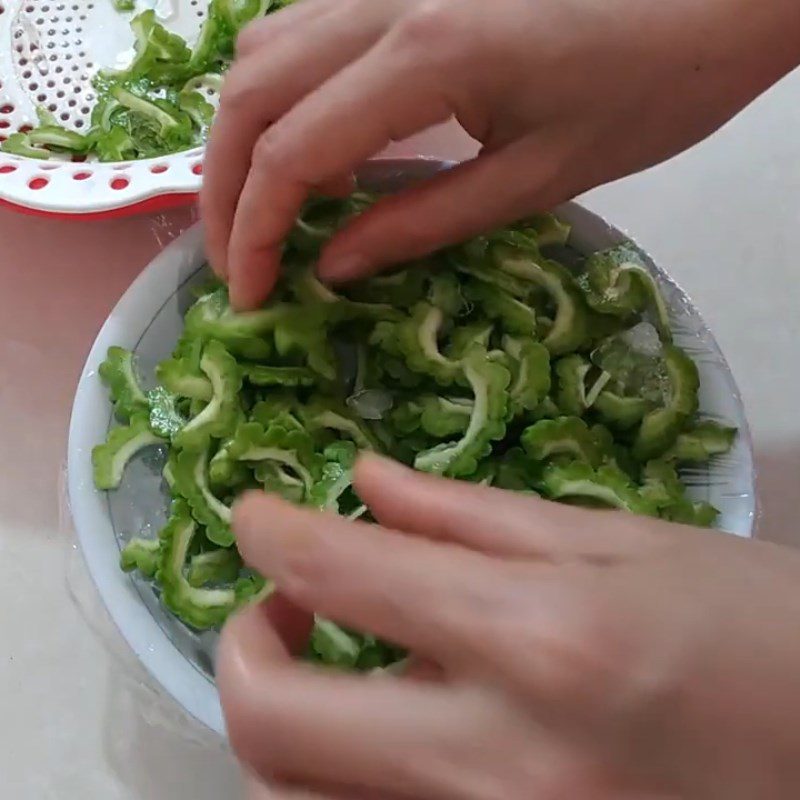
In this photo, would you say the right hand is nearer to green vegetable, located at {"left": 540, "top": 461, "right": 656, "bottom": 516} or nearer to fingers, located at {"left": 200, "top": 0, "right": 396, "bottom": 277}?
fingers, located at {"left": 200, "top": 0, "right": 396, "bottom": 277}

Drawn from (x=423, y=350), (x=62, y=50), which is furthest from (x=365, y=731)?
(x=62, y=50)

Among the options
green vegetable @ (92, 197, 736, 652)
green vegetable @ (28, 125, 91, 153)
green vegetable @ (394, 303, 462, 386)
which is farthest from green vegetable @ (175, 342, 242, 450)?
green vegetable @ (28, 125, 91, 153)

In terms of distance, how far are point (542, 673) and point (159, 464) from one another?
357 mm

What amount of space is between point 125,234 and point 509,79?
1.36ft

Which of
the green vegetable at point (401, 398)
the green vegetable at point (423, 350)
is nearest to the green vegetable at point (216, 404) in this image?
the green vegetable at point (401, 398)

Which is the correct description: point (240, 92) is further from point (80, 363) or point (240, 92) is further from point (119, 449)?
point (80, 363)

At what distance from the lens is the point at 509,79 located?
537 mm

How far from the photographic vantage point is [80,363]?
81 centimetres

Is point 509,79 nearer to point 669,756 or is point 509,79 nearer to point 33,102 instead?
point 669,756

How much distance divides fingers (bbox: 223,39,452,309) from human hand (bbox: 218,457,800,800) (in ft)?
0.74

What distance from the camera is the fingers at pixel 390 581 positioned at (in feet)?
1.21

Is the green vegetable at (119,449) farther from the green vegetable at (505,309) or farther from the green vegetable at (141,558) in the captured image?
the green vegetable at (505,309)

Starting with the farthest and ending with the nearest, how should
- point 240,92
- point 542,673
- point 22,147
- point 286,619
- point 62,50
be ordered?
point 62,50, point 22,147, point 240,92, point 286,619, point 542,673

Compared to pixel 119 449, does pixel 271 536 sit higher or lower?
higher
